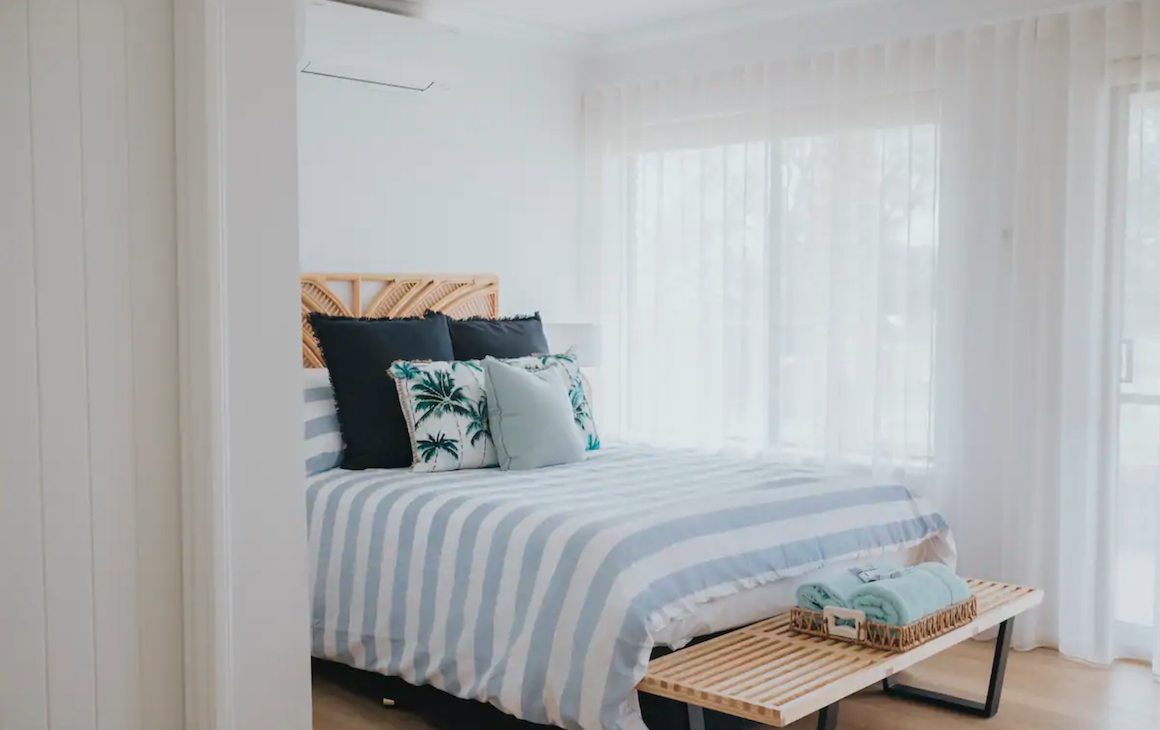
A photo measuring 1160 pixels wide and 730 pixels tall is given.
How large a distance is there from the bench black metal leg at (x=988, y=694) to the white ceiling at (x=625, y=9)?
2.61 meters

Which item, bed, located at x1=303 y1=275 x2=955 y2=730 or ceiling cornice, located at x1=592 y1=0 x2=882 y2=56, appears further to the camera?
ceiling cornice, located at x1=592 y1=0 x2=882 y2=56

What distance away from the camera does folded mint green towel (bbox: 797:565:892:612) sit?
3.04m

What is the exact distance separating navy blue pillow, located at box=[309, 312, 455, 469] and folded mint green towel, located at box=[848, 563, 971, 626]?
5.60 feet

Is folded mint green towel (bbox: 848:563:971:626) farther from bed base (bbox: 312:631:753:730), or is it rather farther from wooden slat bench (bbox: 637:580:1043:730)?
bed base (bbox: 312:631:753:730)

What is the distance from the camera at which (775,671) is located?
2.75 meters

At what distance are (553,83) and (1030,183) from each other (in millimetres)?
2386

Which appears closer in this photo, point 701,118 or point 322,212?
point 322,212

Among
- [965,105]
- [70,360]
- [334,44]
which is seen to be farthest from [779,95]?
[70,360]

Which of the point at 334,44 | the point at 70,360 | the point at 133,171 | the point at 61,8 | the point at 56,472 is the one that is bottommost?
the point at 56,472

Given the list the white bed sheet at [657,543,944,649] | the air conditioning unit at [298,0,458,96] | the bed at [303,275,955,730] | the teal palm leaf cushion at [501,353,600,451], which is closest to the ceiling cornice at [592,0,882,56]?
the air conditioning unit at [298,0,458,96]

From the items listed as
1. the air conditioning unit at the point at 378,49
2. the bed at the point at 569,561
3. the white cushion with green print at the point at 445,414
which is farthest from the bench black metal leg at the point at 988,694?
the air conditioning unit at the point at 378,49

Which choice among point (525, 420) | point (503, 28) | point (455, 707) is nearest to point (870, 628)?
point (455, 707)

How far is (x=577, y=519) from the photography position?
3.04 metres

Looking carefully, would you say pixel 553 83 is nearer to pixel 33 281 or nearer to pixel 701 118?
pixel 701 118
